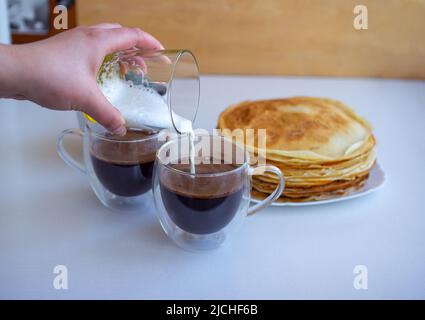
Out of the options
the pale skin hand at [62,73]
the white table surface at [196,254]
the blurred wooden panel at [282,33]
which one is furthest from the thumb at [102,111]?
the blurred wooden panel at [282,33]

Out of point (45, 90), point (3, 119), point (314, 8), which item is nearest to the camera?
point (45, 90)

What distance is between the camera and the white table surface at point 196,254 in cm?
64

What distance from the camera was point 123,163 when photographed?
0.73m

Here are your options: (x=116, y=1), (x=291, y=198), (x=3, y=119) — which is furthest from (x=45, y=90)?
(x=116, y=1)

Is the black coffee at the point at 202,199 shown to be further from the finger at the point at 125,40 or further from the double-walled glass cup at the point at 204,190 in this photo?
the finger at the point at 125,40

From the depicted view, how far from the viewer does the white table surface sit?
2.09ft

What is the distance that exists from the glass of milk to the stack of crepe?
148mm

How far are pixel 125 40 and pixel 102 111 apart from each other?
12cm

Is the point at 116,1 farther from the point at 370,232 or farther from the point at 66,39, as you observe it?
the point at 370,232

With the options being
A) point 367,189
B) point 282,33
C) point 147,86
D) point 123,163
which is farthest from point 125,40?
point 282,33

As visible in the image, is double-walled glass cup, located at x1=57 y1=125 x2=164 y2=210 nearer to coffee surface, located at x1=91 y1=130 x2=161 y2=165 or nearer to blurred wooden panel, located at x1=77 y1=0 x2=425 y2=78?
coffee surface, located at x1=91 y1=130 x2=161 y2=165

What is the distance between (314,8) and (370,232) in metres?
0.79

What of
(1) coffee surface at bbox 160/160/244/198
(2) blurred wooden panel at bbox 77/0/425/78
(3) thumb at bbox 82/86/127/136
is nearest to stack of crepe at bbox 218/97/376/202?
(1) coffee surface at bbox 160/160/244/198

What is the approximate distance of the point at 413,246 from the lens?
0.72 meters
